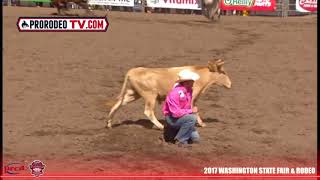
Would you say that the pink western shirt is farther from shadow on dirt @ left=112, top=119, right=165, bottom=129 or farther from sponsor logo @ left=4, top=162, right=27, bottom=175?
Result: sponsor logo @ left=4, top=162, right=27, bottom=175

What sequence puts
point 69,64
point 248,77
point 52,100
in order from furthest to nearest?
1. point 69,64
2. point 248,77
3. point 52,100

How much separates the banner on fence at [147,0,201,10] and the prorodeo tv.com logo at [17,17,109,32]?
29.3 feet

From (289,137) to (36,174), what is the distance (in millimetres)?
3638

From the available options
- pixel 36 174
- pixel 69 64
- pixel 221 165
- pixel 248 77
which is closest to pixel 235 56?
pixel 248 77

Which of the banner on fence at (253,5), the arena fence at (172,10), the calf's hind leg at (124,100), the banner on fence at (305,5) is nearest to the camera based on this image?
the calf's hind leg at (124,100)

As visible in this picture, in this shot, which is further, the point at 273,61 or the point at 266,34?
the point at 266,34

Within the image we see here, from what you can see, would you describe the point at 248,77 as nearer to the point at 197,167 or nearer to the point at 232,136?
the point at 232,136

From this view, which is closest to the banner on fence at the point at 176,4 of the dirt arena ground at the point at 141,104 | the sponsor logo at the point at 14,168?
the dirt arena ground at the point at 141,104

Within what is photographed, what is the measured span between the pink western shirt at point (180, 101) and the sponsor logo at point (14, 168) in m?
1.96

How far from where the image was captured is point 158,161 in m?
6.83

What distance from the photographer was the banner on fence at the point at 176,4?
33.7 m

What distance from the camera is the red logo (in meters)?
6.27

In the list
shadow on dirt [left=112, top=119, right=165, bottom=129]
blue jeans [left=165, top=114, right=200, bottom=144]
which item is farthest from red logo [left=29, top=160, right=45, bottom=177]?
shadow on dirt [left=112, top=119, right=165, bottom=129]

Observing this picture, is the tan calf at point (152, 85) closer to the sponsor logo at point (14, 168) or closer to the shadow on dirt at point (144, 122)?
the shadow on dirt at point (144, 122)
